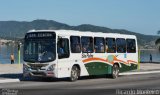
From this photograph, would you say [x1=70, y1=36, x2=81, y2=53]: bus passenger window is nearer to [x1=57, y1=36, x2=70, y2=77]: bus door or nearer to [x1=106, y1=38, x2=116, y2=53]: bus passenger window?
[x1=57, y1=36, x2=70, y2=77]: bus door

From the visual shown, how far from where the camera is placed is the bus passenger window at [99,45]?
27.6 meters

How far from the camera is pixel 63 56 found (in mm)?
24516

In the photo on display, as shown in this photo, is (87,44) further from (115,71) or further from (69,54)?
(115,71)

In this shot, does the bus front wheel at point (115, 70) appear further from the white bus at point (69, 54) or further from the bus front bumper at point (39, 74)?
the bus front bumper at point (39, 74)

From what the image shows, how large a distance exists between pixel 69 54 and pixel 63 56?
1.78 ft

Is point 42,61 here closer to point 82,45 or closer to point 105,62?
point 82,45

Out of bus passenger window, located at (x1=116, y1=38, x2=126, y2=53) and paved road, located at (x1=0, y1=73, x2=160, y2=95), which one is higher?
bus passenger window, located at (x1=116, y1=38, x2=126, y2=53)

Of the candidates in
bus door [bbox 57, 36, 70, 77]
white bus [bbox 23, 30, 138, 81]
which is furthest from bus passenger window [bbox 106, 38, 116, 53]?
bus door [bbox 57, 36, 70, 77]

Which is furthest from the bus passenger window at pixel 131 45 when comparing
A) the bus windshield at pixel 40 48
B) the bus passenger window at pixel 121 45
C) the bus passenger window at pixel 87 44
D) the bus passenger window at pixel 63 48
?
the bus windshield at pixel 40 48

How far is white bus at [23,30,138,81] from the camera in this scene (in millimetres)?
24125

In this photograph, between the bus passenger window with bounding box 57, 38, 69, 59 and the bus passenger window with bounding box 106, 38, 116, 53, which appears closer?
the bus passenger window with bounding box 57, 38, 69, 59

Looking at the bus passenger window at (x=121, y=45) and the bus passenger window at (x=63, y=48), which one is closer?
the bus passenger window at (x=63, y=48)

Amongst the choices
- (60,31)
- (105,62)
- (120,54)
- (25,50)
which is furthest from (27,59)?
(120,54)

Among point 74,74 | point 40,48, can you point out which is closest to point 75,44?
point 74,74
